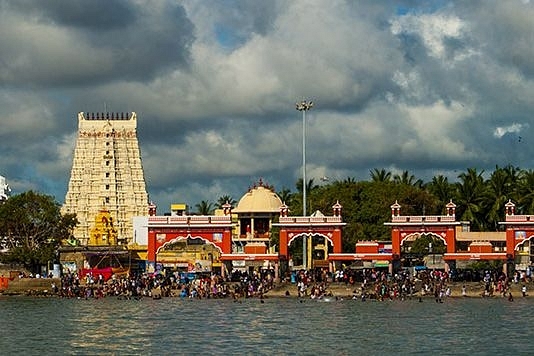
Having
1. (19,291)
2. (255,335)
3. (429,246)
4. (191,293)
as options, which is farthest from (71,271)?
(255,335)

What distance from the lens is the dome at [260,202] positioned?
124 meters

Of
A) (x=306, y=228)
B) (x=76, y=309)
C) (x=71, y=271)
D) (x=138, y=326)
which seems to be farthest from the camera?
(x=71, y=271)

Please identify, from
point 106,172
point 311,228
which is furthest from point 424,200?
point 106,172

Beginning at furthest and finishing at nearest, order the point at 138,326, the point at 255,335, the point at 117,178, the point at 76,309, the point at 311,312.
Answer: the point at 117,178, the point at 76,309, the point at 311,312, the point at 138,326, the point at 255,335

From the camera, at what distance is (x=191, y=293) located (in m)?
91.6

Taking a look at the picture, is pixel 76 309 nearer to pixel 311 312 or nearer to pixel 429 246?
pixel 311 312

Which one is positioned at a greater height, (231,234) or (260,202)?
(260,202)

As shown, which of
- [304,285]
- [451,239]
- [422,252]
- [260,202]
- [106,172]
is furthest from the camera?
[106,172]

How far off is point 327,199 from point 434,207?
10.2 meters

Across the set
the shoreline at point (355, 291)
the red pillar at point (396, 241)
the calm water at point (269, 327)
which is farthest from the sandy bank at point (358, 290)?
the red pillar at point (396, 241)

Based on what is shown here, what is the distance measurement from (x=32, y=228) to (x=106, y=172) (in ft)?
133

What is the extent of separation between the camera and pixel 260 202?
407 ft

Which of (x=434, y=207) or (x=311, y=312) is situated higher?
(x=434, y=207)

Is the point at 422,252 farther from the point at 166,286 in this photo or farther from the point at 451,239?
the point at 166,286
